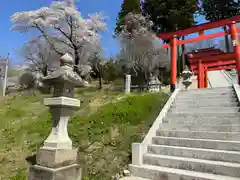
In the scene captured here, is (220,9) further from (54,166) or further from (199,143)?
(54,166)

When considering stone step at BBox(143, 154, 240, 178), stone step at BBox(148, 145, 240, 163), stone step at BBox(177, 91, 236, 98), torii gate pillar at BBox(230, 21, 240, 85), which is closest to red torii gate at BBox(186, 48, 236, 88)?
torii gate pillar at BBox(230, 21, 240, 85)

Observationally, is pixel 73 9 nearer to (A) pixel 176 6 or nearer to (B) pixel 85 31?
(B) pixel 85 31

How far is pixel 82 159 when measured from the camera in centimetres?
589

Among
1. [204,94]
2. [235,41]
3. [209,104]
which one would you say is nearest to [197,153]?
[209,104]

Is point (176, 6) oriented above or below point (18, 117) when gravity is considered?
above

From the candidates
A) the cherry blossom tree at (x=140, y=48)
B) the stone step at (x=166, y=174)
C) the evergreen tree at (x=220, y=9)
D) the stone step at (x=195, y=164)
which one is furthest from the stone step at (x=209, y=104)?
the evergreen tree at (x=220, y=9)

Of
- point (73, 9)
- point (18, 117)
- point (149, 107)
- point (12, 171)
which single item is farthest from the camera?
point (73, 9)

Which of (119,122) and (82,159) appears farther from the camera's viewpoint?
(119,122)

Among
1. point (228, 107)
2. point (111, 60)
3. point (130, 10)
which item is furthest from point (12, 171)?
point (130, 10)

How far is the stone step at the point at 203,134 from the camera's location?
5158mm

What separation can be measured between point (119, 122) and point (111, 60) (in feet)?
60.9

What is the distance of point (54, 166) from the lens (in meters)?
3.91

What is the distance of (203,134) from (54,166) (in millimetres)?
3784

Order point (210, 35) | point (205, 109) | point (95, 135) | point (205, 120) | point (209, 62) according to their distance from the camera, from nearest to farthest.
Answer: point (205, 120) → point (205, 109) → point (95, 135) → point (210, 35) → point (209, 62)
